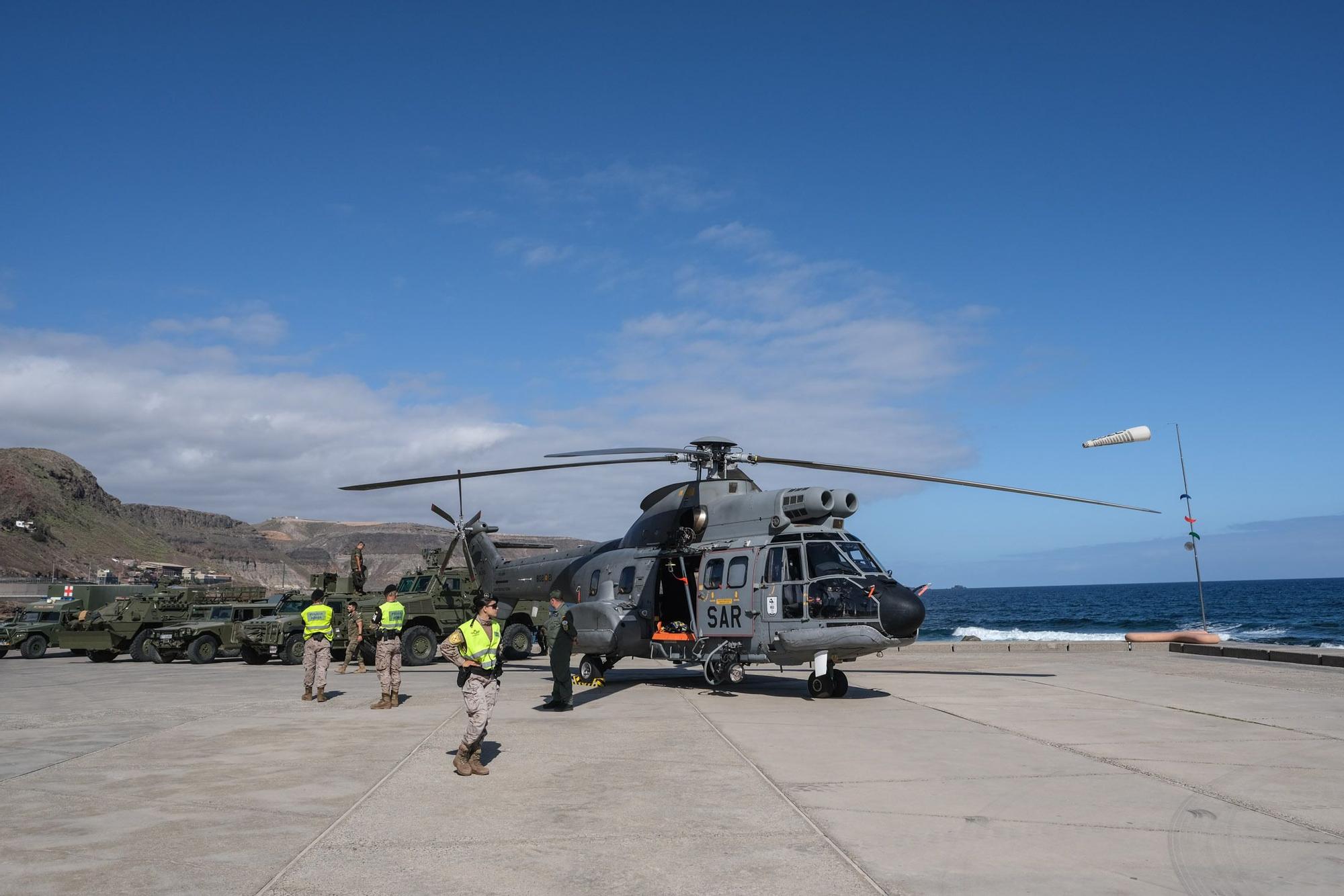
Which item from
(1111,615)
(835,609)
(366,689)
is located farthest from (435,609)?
(1111,615)

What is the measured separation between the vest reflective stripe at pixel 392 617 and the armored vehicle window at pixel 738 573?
474cm

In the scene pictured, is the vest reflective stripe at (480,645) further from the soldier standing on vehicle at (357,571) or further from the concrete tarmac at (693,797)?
the soldier standing on vehicle at (357,571)

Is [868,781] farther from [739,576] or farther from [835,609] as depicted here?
[739,576]

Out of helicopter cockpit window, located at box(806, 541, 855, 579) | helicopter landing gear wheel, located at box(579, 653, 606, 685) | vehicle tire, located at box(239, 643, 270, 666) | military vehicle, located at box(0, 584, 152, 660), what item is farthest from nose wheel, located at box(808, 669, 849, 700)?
military vehicle, located at box(0, 584, 152, 660)

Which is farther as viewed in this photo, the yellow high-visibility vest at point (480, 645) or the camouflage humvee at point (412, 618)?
the camouflage humvee at point (412, 618)

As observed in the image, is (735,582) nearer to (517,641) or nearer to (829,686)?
(829,686)

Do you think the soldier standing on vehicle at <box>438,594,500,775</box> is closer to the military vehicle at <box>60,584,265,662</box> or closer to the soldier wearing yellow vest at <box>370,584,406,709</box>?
the soldier wearing yellow vest at <box>370,584,406,709</box>

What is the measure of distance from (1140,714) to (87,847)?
1060cm

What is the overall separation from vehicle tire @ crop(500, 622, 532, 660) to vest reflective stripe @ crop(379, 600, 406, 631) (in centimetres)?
972

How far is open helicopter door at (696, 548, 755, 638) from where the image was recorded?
43.9 ft

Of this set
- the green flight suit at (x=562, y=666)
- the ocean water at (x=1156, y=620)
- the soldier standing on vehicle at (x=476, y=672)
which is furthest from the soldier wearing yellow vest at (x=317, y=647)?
the ocean water at (x=1156, y=620)

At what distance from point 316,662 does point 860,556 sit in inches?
309

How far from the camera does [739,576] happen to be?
44.5 ft

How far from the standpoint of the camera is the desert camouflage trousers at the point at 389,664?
502 inches
